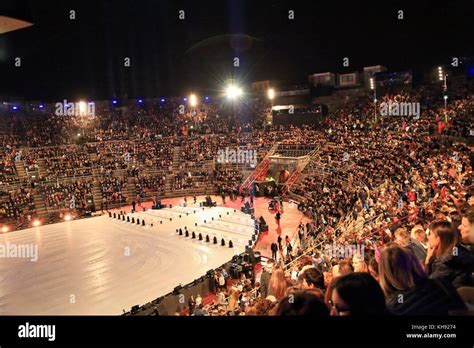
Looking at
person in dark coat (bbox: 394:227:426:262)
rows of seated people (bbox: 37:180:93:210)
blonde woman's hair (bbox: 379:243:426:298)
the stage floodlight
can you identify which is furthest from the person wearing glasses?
the stage floodlight

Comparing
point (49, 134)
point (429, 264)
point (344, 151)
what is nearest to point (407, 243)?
point (429, 264)

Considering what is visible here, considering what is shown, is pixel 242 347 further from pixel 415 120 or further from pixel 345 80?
pixel 345 80

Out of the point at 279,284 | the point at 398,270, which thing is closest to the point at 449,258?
the point at 398,270

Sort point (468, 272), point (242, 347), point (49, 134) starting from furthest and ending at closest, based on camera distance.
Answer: point (49, 134), point (468, 272), point (242, 347)

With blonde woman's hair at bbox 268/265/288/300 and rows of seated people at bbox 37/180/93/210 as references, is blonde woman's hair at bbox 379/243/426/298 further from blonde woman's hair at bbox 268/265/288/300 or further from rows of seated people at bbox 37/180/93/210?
rows of seated people at bbox 37/180/93/210

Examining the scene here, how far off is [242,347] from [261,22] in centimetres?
3221

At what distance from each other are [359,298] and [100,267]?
52.3ft

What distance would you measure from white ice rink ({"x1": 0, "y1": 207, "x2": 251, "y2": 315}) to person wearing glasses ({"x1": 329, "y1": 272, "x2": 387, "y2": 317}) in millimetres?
10941

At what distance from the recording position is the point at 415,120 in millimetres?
28938

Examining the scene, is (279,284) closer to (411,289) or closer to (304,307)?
(411,289)

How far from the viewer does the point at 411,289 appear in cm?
299

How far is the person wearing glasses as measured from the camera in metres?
2.53

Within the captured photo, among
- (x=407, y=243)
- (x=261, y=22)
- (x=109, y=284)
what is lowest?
(x=109, y=284)

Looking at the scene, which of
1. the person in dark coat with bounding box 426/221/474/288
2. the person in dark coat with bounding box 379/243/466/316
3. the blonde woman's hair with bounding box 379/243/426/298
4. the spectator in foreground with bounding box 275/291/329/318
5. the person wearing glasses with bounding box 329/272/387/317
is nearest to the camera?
the spectator in foreground with bounding box 275/291/329/318
